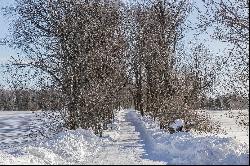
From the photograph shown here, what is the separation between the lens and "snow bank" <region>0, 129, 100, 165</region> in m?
15.1

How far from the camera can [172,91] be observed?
2778 centimetres

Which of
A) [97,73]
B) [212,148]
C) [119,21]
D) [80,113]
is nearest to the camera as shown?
[212,148]

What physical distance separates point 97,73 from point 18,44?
171 inches

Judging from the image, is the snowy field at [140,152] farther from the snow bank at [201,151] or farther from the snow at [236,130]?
the snow at [236,130]

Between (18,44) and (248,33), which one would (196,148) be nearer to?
(248,33)

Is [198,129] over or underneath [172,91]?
underneath

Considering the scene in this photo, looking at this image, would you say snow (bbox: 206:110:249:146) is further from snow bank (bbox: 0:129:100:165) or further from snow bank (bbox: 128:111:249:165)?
snow bank (bbox: 0:129:100:165)

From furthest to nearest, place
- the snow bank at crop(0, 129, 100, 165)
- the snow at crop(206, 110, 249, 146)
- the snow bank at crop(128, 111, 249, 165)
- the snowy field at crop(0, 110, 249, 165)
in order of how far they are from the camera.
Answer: the snow at crop(206, 110, 249, 146) < the snow bank at crop(0, 129, 100, 165) < the snowy field at crop(0, 110, 249, 165) < the snow bank at crop(128, 111, 249, 165)

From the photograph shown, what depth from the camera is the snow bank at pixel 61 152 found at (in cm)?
1510

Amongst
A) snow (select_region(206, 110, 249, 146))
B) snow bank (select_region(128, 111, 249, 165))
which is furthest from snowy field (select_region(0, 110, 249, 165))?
snow (select_region(206, 110, 249, 146))

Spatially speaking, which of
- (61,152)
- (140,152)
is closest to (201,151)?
(140,152)

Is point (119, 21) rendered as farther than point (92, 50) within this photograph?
Yes

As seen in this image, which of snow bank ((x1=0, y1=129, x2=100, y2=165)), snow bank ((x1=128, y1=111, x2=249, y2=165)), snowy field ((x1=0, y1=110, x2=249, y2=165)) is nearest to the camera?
snow bank ((x1=128, y1=111, x2=249, y2=165))

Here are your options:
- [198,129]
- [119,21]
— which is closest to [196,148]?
[198,129]
